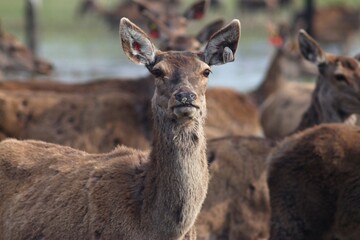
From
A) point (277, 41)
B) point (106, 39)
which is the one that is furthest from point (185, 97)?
point (106, 39)

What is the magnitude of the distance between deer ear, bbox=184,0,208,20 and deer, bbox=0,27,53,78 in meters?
5.02

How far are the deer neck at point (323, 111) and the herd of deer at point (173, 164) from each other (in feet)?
0.04

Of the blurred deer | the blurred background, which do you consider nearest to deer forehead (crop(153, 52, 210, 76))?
the blurred background

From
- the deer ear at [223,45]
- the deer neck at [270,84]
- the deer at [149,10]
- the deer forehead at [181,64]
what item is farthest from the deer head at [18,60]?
the deer forehead at [181,64]

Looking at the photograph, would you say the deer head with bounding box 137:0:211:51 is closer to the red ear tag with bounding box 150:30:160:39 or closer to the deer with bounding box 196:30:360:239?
the red ear tag with bounding box 150:30:160:39

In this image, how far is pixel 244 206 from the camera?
9.29 m

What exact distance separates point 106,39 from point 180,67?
29.8 meters

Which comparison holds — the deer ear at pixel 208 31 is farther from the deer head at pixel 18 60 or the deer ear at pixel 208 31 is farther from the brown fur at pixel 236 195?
the deer head at pixel 18 60

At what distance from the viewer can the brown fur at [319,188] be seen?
7.72 m

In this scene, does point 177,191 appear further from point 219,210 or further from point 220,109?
point 220,109

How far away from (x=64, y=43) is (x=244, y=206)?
2319 centimetres

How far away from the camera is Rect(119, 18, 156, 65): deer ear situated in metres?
6.80

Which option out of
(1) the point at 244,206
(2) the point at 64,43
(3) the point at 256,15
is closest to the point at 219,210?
(1) the point at 244,206

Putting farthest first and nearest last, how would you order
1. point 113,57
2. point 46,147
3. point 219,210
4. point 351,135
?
point 113,57
point 219,210
point 351,135
point 46,147
